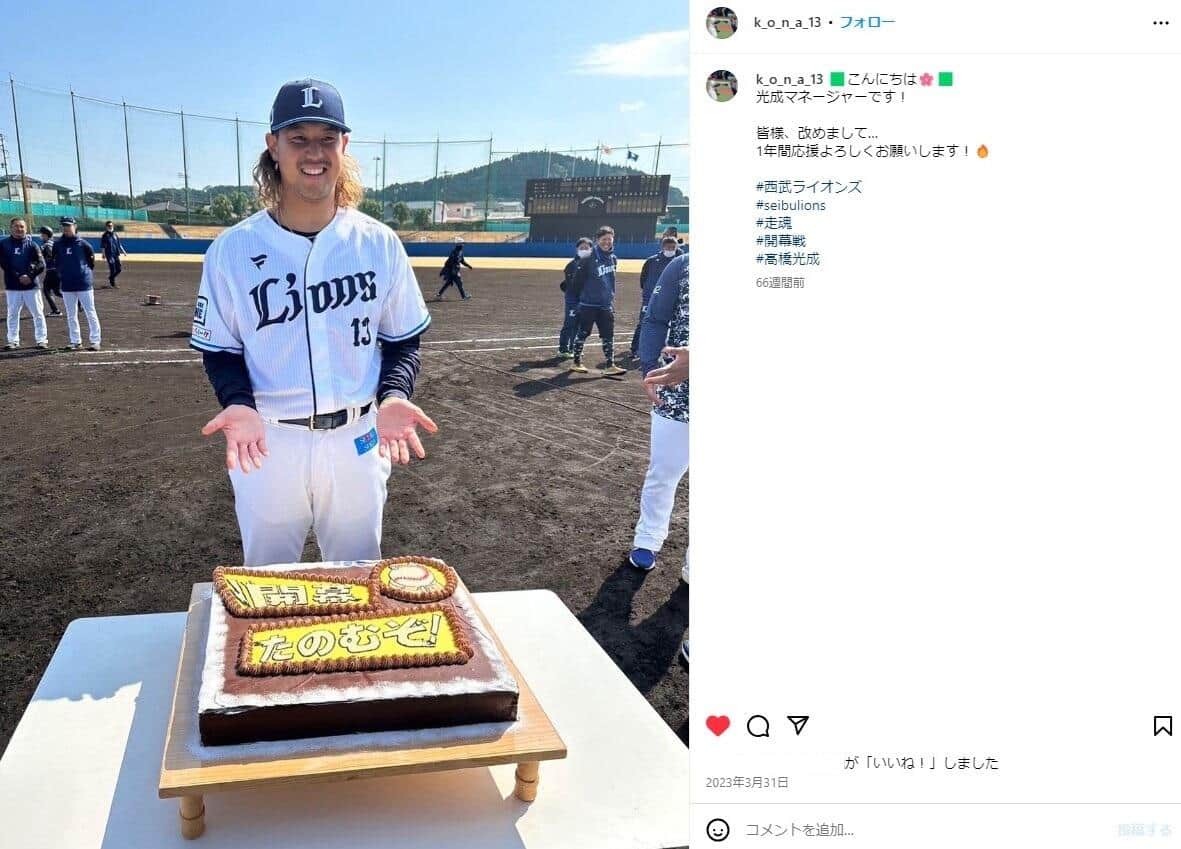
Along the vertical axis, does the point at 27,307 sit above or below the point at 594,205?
below

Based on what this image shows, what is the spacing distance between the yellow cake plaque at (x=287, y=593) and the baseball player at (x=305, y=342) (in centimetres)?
50

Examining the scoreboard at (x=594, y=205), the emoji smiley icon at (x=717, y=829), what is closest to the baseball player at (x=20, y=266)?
the emoji smiley icon at (x=717, y=829)

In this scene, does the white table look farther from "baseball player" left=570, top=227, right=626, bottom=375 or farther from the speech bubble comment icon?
"baseball player" left=570, top=227, right=626, bottom=375

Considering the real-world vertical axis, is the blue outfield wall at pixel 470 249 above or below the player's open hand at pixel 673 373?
above

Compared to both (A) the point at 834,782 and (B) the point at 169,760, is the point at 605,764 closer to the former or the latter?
(A) the point at 834,782

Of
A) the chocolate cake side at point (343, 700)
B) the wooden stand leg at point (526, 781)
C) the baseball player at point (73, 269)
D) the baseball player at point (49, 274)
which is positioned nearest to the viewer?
the chocolate cake side at point (343, 700)

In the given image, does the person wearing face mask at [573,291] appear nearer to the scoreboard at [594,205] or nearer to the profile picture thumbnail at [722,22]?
the profile picture thumbnail at [722,22]

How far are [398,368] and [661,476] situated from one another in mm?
2040

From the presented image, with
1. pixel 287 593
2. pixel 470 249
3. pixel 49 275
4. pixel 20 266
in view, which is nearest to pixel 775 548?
pixel 287 593

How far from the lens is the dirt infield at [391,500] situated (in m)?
4.28

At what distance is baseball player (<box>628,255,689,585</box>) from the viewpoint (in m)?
4.26

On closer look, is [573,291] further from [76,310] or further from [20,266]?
[20,266]

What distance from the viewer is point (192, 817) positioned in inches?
62.9

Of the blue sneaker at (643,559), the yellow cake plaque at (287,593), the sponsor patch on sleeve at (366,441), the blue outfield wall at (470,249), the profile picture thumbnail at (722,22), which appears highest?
the blue outfield wall at (470,249)
